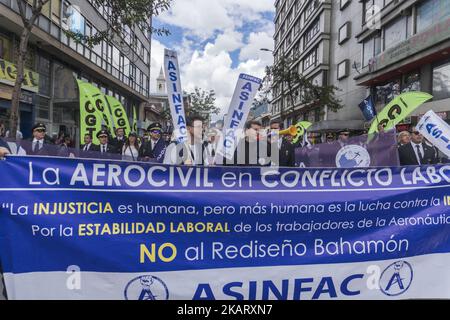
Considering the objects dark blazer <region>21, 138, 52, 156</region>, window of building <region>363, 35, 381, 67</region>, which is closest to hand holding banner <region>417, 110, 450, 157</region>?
dark blazer <region>21, 138, 52, 156</region>

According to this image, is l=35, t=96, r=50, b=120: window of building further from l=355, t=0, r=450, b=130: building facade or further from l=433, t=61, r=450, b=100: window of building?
l=433, t=61, r=450, b=100: window of building

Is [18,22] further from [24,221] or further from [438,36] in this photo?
[438,36]

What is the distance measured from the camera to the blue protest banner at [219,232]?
9.34ft

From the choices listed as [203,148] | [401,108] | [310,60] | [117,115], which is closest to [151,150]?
[117,115]

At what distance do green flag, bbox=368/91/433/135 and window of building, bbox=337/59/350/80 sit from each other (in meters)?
27.8

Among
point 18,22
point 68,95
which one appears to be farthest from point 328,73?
point 18,22

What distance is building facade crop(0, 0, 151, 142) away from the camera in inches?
665

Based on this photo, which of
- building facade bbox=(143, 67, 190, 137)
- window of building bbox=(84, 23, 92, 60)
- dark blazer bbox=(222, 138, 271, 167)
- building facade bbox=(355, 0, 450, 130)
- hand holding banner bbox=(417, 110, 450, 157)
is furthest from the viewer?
building facade bbox=(143, 67, 190, 137)

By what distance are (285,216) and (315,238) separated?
30cm

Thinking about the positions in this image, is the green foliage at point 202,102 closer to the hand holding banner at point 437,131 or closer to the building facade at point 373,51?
the building facade at point 373,51

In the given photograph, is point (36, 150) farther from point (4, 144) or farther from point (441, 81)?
point (441, 81)

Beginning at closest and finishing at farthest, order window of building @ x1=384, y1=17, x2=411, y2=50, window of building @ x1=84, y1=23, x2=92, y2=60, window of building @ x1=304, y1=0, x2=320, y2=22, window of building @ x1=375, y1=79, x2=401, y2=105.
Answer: window of building @ x1=384, y1=17, x2=411, y2=50, window of building @ x1=84, y1=23, x2=92, y2=60, window of building @ x1=375, y1=79, x2=401, y2=105, window of building @ x1=304, y1=0, x2=320, y2=22

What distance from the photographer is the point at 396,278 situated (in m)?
3.14

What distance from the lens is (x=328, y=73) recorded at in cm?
4109
